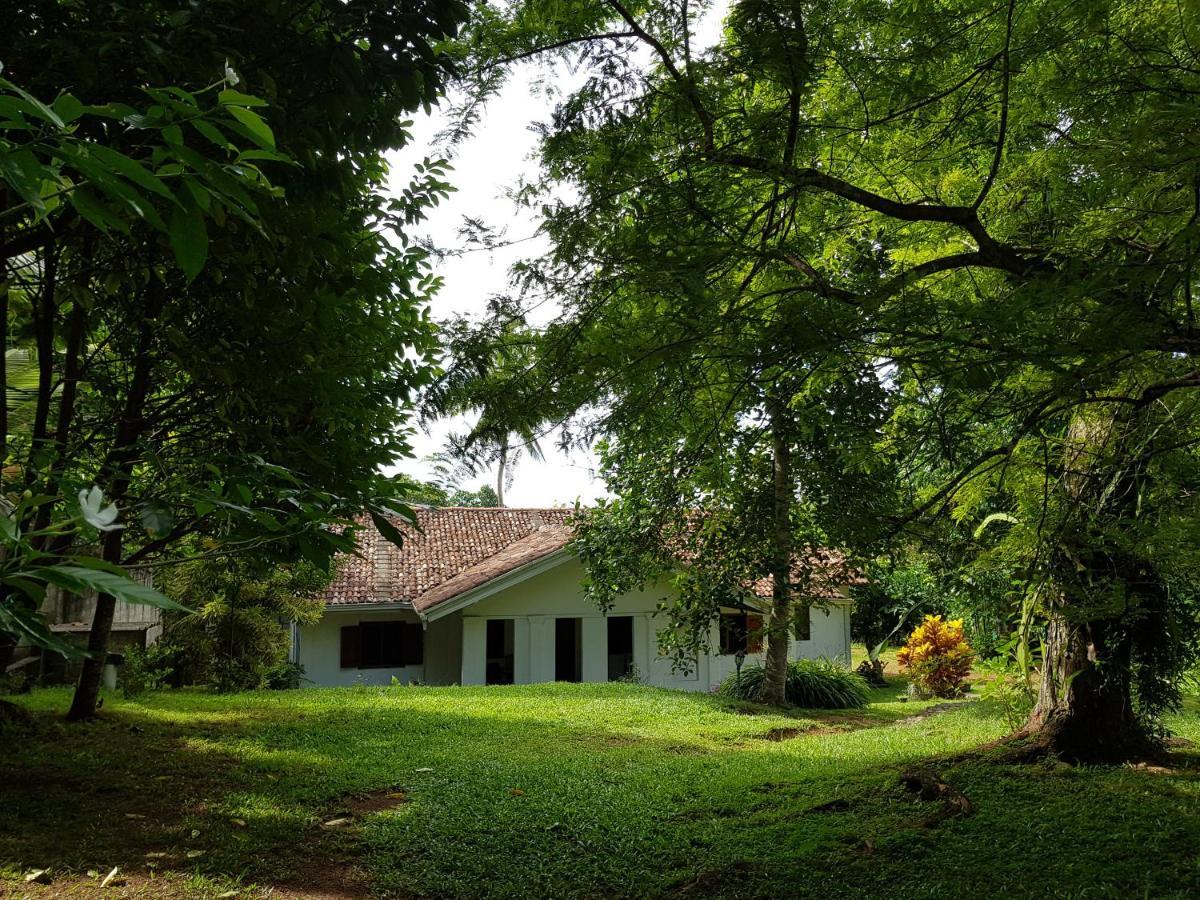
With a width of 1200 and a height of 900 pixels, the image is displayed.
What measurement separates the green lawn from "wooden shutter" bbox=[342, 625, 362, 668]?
33.0 feet

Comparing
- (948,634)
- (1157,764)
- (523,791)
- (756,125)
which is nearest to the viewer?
(756,125)

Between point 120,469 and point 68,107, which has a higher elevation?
point 68,107

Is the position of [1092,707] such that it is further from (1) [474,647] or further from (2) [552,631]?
(1) [474,647]

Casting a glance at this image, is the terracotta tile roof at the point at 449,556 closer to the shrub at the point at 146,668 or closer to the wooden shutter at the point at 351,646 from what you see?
the wooden shutter at the point at 351,646

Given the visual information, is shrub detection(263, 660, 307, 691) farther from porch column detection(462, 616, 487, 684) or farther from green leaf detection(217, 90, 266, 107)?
green leaf detection(217, 90, 266, 107)

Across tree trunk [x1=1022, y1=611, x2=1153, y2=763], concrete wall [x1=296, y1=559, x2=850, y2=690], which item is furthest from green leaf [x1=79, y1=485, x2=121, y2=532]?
concrete wall [x1=296, y1=559, x2=850, y2=690]

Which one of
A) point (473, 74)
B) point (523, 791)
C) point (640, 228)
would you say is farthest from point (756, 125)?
point (523, 791)

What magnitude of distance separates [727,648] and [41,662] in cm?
1342

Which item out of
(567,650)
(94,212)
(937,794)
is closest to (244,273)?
(94,212)

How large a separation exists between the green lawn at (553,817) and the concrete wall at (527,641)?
9.04m

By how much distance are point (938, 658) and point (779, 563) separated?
33.3 feet

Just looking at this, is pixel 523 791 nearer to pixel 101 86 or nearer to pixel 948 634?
pixel 101 86

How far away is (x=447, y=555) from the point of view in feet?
71.9

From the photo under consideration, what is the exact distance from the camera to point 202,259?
132cm
